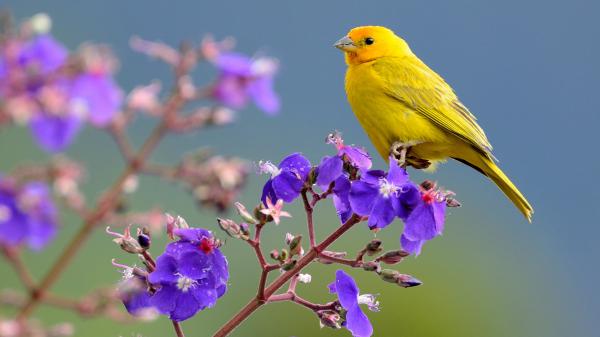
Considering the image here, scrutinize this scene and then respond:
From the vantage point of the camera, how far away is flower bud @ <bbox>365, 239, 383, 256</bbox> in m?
3.45

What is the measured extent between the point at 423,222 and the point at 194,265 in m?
0.71

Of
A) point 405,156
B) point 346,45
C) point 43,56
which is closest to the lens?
point 43,56

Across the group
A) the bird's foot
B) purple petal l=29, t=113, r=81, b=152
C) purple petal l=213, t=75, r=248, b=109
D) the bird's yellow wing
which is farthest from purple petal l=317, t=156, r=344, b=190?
the bird's yellow wing

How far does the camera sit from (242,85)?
2.16m

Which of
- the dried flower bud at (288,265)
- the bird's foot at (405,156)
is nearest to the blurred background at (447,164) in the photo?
the bird's foot at (405,156)

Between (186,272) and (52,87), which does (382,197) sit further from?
(52,87)

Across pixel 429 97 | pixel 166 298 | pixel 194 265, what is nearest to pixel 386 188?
pixel 194 265

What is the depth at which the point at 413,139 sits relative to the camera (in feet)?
21.6

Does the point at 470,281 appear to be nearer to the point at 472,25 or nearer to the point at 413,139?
the point at 413,139

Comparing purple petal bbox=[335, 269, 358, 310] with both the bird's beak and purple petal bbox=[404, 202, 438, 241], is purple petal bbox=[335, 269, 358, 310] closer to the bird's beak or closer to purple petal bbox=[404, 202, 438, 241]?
purple petal bbox=[404, 202, 438, 241]

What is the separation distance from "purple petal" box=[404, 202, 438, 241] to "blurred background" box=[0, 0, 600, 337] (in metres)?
1.40

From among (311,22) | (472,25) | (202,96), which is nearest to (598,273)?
(472,25)

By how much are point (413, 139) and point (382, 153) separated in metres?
0.25

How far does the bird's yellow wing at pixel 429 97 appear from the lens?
6.72 meters
